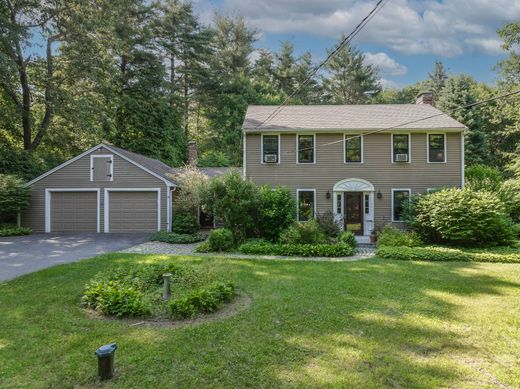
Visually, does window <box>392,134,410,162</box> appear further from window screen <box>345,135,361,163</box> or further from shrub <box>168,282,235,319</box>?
shrub <box>168,282,235,319</box>

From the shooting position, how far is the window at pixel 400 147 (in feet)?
46.8

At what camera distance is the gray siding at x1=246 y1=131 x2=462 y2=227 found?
46.5 feet

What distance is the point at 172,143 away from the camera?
87.6ft

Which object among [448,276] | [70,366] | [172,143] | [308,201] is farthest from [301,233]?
[172,143]

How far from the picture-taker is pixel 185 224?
14641mm

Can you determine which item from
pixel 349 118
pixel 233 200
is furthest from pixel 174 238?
pixel 349 118

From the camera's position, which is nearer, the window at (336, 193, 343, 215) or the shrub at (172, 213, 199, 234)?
the window at (336, 193, 343, 215)

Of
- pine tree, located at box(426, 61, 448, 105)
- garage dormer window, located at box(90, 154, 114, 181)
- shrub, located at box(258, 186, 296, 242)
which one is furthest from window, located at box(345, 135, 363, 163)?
pine tree, located at box(426, 61, 448, 105)

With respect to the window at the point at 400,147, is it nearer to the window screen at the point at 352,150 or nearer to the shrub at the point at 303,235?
the window screen at the point at 352,150

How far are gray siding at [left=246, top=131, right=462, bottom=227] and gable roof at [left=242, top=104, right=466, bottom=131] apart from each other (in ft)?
1.52

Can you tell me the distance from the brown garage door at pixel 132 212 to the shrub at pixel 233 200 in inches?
178

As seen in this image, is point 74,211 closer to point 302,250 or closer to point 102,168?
point 102,168

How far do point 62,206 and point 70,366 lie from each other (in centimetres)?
1416

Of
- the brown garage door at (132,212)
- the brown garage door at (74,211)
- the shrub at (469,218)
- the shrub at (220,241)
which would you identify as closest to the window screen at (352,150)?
the shrub at (469,218)
